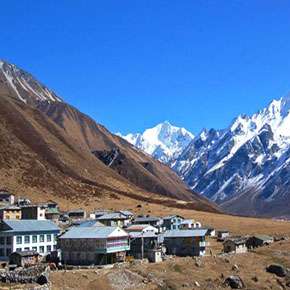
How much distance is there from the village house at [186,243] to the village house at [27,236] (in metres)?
22.6

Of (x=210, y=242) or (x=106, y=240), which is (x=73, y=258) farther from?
(x=210, y=242)

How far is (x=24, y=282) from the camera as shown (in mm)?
91312

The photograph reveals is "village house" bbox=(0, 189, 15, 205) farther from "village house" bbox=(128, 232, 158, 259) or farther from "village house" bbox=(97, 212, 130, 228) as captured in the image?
"village house" bbox=(128, 232, 158, 259)

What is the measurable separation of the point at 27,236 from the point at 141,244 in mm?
20871

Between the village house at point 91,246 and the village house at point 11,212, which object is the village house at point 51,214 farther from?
the village house at point 91,246

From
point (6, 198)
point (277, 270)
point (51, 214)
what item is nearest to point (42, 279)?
point (277, 270)

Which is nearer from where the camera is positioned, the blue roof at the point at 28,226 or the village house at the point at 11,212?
the blue roof at the point at 28,226

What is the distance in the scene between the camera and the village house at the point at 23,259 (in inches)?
4104

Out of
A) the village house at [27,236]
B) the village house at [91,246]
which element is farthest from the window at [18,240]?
the village house at [91,246]

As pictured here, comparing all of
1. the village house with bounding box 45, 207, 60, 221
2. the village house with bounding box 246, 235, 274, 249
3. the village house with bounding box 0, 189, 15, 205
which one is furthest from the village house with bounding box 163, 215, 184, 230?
the village house with bounding box 0, 189, 15, 205

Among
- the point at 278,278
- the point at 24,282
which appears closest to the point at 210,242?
the point at 278,278

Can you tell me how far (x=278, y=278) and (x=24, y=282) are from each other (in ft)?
157

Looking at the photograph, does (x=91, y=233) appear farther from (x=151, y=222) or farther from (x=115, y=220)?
(x=151, y=222)

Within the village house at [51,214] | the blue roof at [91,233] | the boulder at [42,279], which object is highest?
the village house at [51,214]
